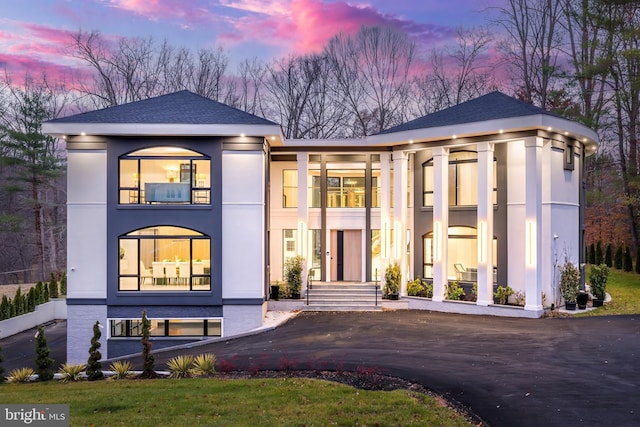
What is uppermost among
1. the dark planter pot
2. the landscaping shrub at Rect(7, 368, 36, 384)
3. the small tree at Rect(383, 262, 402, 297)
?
the small tree at Rect(383, 262, 402, 297)

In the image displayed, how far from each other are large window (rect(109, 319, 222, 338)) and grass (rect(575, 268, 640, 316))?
484 inches

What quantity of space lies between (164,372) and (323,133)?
24776mm

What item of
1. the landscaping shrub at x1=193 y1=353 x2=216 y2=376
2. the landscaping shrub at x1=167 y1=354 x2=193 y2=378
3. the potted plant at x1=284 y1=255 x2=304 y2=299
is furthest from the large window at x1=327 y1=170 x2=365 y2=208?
the landscaping shrub at x1=167 y1=354 x2=193 y2=378

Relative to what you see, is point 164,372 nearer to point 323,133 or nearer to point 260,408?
point 260,408

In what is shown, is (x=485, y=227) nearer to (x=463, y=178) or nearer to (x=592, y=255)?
(x=463, y=178)

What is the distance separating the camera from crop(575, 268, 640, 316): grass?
16.4 metres

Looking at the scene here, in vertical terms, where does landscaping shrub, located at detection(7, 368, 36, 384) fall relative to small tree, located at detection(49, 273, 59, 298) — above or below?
below

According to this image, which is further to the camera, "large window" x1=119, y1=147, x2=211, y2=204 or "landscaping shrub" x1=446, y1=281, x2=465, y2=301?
"landscaping shrub" x1=446, y1=281, x2=465, y2=301

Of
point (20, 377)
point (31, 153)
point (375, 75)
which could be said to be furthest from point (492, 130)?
point (31, 153)

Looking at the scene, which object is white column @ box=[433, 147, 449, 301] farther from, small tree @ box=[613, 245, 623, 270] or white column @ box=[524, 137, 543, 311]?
small tree @ box=[613, 245, 623, 270]

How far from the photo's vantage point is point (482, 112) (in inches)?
671

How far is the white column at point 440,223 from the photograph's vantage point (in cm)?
1764

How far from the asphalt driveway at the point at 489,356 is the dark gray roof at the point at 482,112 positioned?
22.2 feet

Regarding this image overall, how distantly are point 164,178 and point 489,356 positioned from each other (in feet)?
37.0
